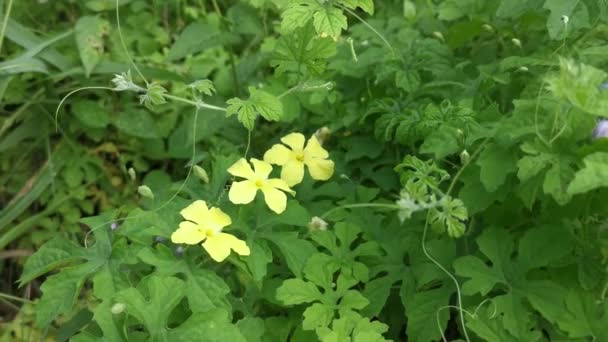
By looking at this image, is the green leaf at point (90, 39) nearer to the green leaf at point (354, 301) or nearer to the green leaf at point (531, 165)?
the green leaf at point (354, 301)

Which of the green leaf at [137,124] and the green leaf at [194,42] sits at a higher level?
the green leaf at [194,42]

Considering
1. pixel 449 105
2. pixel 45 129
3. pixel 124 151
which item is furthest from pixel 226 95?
pixel 449 105

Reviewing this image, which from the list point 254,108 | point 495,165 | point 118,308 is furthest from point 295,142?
point 118,308

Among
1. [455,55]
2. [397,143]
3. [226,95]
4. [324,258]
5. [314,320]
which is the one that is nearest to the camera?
[314,320]

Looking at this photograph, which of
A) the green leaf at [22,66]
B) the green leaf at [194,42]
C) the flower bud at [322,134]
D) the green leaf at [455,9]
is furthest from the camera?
the green leaf at [194,42]

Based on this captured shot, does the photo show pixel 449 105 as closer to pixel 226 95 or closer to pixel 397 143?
pixel 397 143

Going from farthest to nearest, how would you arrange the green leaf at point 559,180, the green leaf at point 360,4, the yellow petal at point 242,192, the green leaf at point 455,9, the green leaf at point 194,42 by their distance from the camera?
the green leaf at point 194,42 < the green leaf at point 455,9 < the green leaf at point 360,4 < the yellow petal at point 242,192 < the green leaf at point 559,180

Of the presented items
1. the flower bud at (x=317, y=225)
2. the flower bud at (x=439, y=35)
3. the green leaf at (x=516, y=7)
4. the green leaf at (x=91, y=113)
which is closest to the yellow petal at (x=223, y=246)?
the flower bud at (x=317, y=225)
